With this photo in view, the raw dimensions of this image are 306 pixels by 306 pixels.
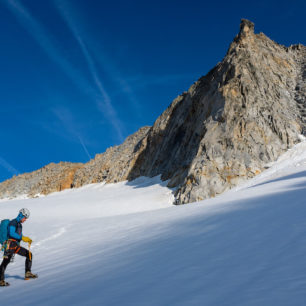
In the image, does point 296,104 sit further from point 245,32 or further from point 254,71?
point 245,32

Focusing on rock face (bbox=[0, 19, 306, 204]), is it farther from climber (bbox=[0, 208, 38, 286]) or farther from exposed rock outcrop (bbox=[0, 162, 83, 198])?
exposed rock outcrop (bbox=[0, 162, 83, 198])

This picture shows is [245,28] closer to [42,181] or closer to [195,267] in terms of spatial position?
[195,267]

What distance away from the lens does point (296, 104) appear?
80.2 ft

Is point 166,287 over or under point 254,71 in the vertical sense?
under

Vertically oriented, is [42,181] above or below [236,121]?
above

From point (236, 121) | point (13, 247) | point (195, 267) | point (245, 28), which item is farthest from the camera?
point (245, 28)

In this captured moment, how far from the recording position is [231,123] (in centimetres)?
2117

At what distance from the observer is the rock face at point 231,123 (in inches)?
746

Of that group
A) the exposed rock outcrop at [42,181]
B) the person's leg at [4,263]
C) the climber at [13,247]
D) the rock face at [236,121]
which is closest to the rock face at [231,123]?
the rock face at [236,121]

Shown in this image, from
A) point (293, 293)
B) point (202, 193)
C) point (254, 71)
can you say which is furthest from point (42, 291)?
point (254, 71)

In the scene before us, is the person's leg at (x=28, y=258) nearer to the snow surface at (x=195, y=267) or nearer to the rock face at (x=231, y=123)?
the snow surface at (x=195, y=267)

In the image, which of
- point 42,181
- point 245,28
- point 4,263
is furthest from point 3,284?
point 42,181

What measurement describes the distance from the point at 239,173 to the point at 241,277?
52.6 ft

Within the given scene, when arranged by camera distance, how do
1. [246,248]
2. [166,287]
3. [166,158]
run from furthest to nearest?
[166,158] < [246,248] < [166,287]
